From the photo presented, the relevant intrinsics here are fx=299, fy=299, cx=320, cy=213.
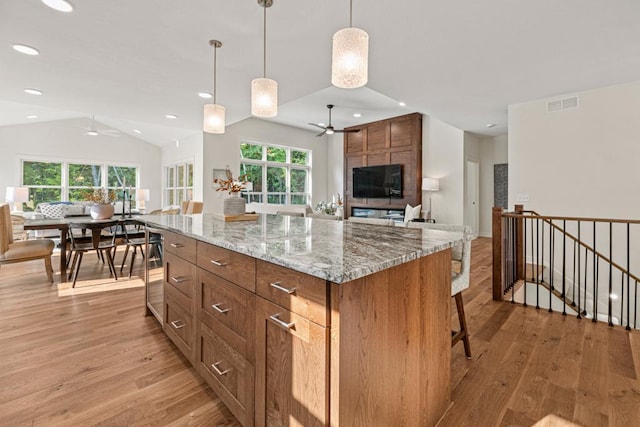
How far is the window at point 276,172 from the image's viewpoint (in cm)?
788

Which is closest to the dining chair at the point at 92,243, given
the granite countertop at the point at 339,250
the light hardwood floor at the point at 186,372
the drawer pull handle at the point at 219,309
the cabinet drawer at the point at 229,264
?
the light hardwood floor at the point at 186,372

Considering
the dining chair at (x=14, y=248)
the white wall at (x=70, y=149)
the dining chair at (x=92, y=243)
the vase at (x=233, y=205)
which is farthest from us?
the white wall at (x=70, y=149)

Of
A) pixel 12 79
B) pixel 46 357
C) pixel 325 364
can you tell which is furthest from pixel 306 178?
pixel 325 364

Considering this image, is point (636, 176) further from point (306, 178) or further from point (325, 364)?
point (306, 178)

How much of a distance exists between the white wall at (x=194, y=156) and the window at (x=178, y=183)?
196 mm

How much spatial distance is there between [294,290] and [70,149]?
9502mm

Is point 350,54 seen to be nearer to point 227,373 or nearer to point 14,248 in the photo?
point 227,373

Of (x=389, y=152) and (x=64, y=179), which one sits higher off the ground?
(x=389, y=152)

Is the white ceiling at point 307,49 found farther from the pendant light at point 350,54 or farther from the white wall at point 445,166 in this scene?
the white wall at point 445,166

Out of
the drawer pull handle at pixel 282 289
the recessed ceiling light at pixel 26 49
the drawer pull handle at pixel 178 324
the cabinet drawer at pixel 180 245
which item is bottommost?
the drawer pull handle at pixel 178 324

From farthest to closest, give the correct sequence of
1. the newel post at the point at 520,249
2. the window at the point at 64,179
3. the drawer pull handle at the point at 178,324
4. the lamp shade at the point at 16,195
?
the window at the point at 64,179 → the lamp shade at the point at 16,195 → the newel post at the point at 520,249 → the drawer pull handle at the point at 178,324

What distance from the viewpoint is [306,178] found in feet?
30.6

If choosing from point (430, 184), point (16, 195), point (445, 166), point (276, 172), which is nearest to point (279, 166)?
point (276, 172)

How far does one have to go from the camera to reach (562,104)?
165 inches
